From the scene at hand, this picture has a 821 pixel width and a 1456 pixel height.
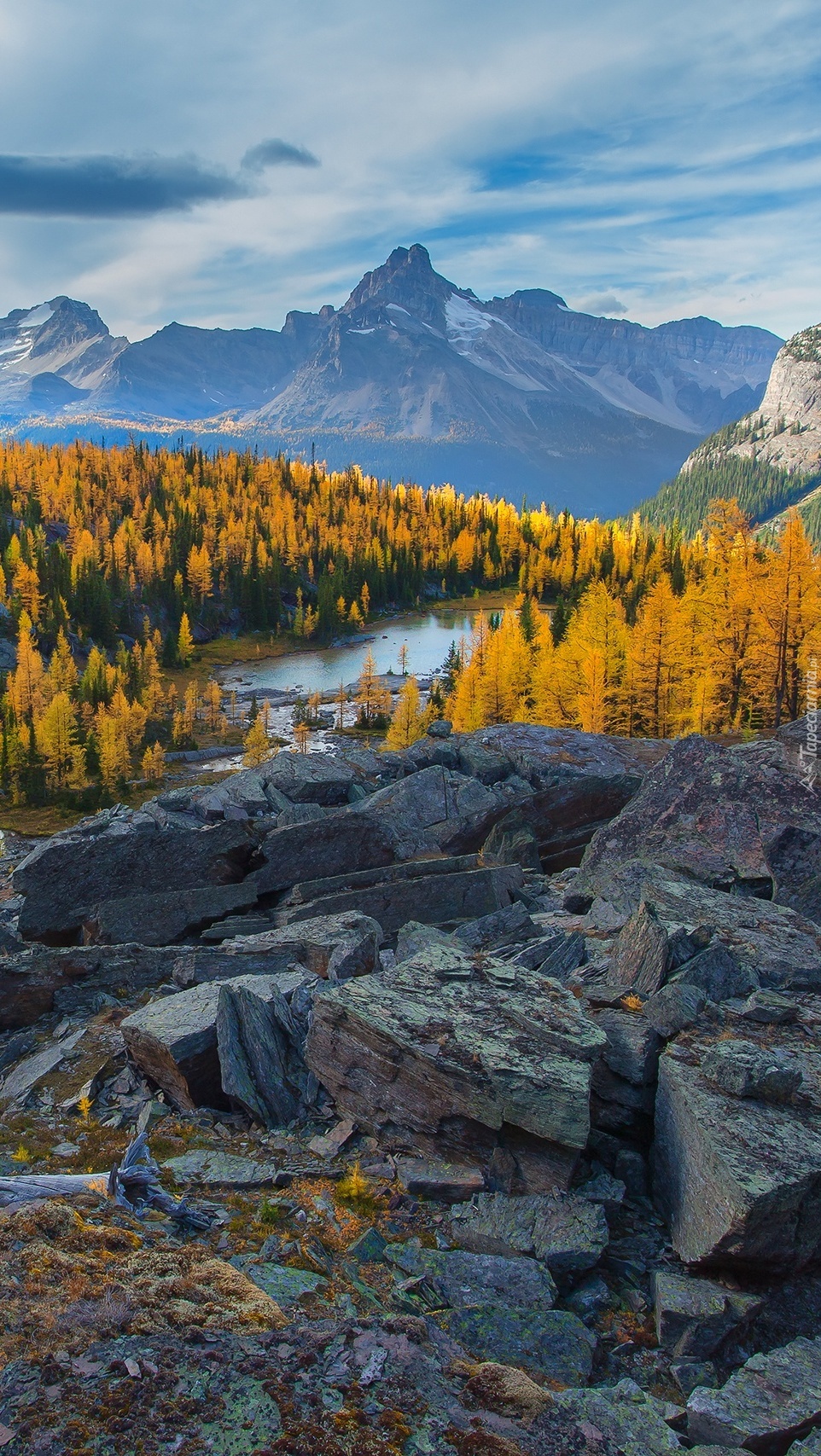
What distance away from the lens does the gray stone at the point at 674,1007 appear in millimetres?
11711

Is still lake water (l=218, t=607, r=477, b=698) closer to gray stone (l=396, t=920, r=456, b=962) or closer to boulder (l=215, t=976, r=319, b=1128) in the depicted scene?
gray stone (l=396, t=920, r=456, b=962)

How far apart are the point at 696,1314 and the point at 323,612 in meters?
146

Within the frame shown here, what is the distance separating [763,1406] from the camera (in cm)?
704

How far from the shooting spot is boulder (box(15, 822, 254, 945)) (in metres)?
22.6

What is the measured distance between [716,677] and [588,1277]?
46509 millimetres

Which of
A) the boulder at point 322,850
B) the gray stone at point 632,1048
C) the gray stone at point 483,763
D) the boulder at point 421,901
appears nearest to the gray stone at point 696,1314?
the gray stone at point 632,1048

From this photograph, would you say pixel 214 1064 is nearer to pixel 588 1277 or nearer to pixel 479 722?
pixel 588 1277

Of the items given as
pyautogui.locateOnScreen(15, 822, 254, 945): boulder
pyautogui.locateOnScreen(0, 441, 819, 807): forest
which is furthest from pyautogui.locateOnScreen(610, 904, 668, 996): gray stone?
pyautogui.locateOnScreen(0, 441, 819, 807): forest

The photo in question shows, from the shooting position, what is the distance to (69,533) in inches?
6412

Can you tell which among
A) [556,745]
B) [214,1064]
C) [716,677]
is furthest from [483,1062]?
[716,677]

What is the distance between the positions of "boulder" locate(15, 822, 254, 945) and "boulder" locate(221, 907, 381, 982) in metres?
5.85

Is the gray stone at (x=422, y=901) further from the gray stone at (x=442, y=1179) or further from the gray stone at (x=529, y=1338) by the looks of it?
the gray stone at (x=529, y=1338)

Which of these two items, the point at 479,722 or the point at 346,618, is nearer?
the point at 479,722

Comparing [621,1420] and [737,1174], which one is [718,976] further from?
[621,1420]
